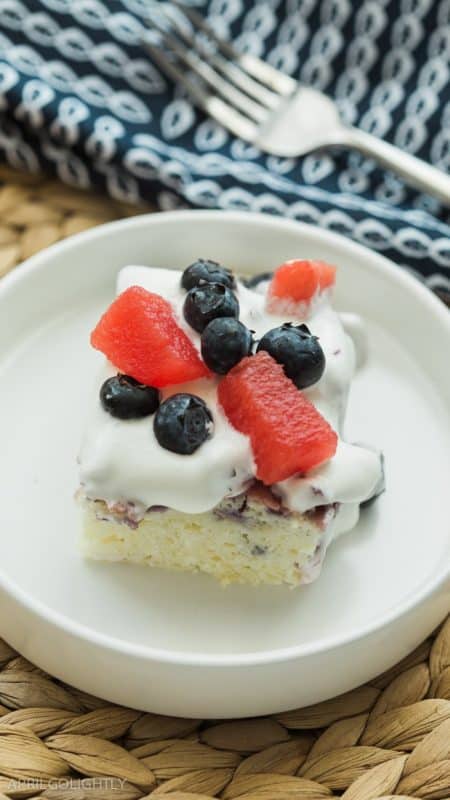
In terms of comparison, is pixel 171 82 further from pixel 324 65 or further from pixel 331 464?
pixel 331 464

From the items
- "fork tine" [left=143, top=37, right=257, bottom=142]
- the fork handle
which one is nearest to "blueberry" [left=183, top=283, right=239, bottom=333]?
the fork handle

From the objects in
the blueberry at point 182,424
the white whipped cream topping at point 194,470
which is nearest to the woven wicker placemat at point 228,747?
the white whipped cream topping at point 194,470

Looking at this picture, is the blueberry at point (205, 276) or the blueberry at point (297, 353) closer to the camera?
the blueberry at point (297, 353)

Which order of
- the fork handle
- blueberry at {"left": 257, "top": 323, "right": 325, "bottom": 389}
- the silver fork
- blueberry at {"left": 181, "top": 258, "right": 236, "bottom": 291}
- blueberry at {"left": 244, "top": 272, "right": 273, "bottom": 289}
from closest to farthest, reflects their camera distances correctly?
blueberry at {"left": 257, "top": 323, "right": 325, "bottom": 389}, blueberry at {"left": 181, "top": 258, "right": 236, "bottom": 291}, blueberry at {"left": 244, "top": 272, "right": 273, "bottom": 289}, the fork handle, the silver fork

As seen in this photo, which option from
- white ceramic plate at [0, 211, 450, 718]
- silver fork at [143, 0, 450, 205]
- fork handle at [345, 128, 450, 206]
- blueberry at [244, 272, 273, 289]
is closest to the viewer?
white ceramic plate at [0, 211, 450, 718]

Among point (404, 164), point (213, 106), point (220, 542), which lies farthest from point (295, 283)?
point (213, 106)

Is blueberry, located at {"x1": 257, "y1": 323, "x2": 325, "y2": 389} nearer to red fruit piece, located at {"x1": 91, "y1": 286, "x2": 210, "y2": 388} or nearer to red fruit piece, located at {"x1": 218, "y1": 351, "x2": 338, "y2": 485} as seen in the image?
red fruit piece, located at {"x1": 218, "y1": 351, "x2": 338, "y2": 485}

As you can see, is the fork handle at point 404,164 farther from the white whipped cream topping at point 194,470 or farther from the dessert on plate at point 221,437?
the white whipped cream topping at point 194,470
